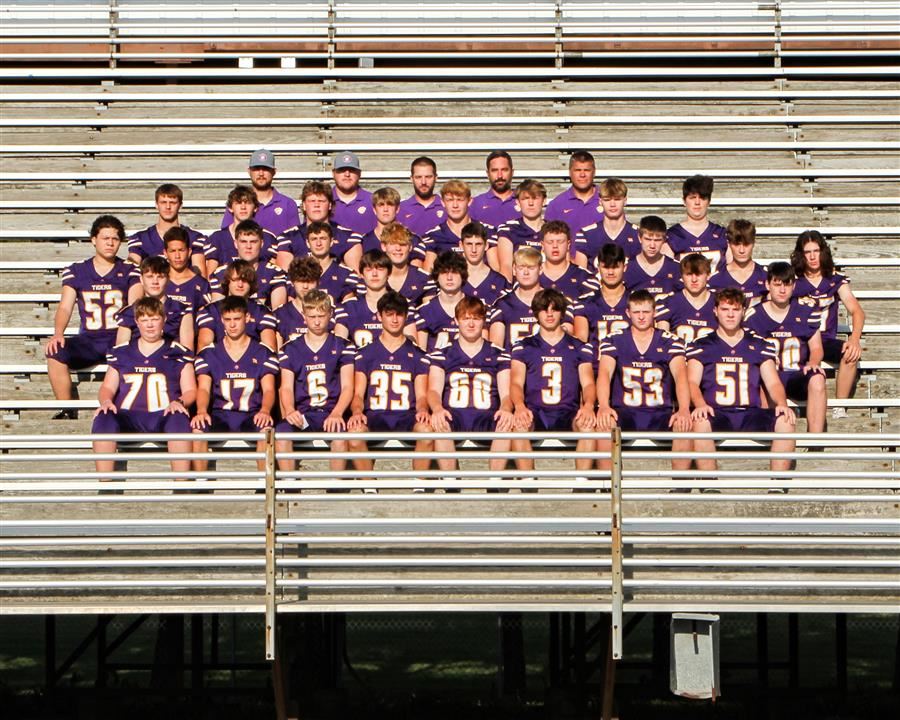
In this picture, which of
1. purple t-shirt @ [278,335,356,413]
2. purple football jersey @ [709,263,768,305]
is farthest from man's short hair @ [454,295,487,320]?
purple football jersey @ [709,263,768,305]

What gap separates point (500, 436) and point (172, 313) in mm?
2730

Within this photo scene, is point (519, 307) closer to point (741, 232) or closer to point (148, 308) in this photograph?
point (741, 232)

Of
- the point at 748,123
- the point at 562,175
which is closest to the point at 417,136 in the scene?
the point at 562,175

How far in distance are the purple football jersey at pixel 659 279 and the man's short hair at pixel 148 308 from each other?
281 cm

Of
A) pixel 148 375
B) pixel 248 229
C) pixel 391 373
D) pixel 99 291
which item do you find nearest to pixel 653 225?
pixel 391 373

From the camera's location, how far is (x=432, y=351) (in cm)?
956

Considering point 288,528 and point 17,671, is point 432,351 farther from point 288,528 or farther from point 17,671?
point 17,671

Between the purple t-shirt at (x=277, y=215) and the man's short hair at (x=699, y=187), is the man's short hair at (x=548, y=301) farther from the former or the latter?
the purple t-shirt at (x=277, y=215)

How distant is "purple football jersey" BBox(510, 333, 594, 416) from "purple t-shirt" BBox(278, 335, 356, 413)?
3.17 feet

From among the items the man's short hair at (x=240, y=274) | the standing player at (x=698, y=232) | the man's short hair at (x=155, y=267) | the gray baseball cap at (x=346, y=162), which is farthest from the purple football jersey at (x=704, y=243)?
the man's short hair at (x=155, y=267)

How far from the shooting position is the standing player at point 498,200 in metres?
11.2

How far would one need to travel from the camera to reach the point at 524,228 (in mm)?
10781

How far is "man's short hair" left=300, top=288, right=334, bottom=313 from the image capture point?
945 cm

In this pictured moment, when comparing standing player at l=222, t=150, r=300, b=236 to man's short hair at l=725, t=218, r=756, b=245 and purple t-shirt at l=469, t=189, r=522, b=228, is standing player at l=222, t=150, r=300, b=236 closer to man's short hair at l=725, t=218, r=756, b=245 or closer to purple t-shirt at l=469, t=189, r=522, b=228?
purple t-shirt at l=469, t=189, r=522, b=228
